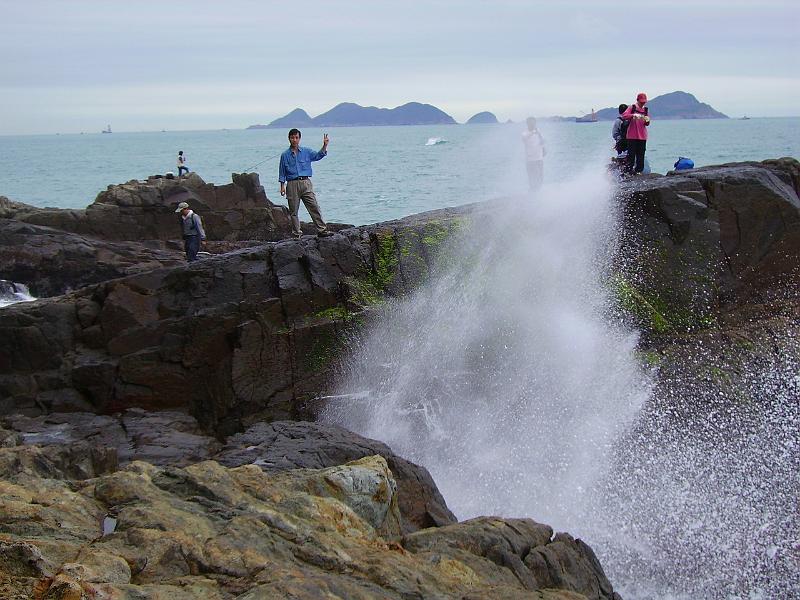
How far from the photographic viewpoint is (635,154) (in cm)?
1730

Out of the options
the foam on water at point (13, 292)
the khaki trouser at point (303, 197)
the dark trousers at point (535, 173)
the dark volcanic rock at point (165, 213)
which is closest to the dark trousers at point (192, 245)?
the khaki trouser at point (303, 197)

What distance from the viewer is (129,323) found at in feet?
46.3

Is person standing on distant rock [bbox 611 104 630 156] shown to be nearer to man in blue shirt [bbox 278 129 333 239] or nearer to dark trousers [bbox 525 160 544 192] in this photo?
dark trousers [bbox 525 160 544 192]

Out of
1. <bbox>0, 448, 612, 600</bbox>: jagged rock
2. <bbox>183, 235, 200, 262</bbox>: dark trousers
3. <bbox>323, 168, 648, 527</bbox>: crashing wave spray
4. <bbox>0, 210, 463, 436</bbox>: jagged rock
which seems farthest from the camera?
<bbox>183, 235, 200, 262</bbox>: dark trousers

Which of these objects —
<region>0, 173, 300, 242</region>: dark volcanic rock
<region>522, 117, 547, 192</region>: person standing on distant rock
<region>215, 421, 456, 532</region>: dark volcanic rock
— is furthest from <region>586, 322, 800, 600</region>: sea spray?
<region>0, 173, 300, 242</region>: dark volcanic rock

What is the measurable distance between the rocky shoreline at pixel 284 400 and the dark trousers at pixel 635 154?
1.55 metres

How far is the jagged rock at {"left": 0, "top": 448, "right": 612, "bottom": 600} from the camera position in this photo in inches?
222

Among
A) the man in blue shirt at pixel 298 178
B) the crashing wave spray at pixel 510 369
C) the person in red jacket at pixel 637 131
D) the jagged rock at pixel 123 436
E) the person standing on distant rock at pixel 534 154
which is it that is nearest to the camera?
the jagged rock at pixel 123 436

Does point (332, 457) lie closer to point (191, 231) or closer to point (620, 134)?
point (620, 134)

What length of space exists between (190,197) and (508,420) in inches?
698

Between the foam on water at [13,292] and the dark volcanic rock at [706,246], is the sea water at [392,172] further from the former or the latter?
the foam on water at [13,292]

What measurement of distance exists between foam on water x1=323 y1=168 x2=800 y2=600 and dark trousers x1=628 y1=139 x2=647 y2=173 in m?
1.42

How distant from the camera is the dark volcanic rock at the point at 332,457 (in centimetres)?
930

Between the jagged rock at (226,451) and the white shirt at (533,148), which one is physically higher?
the white shirt at (533,148)
